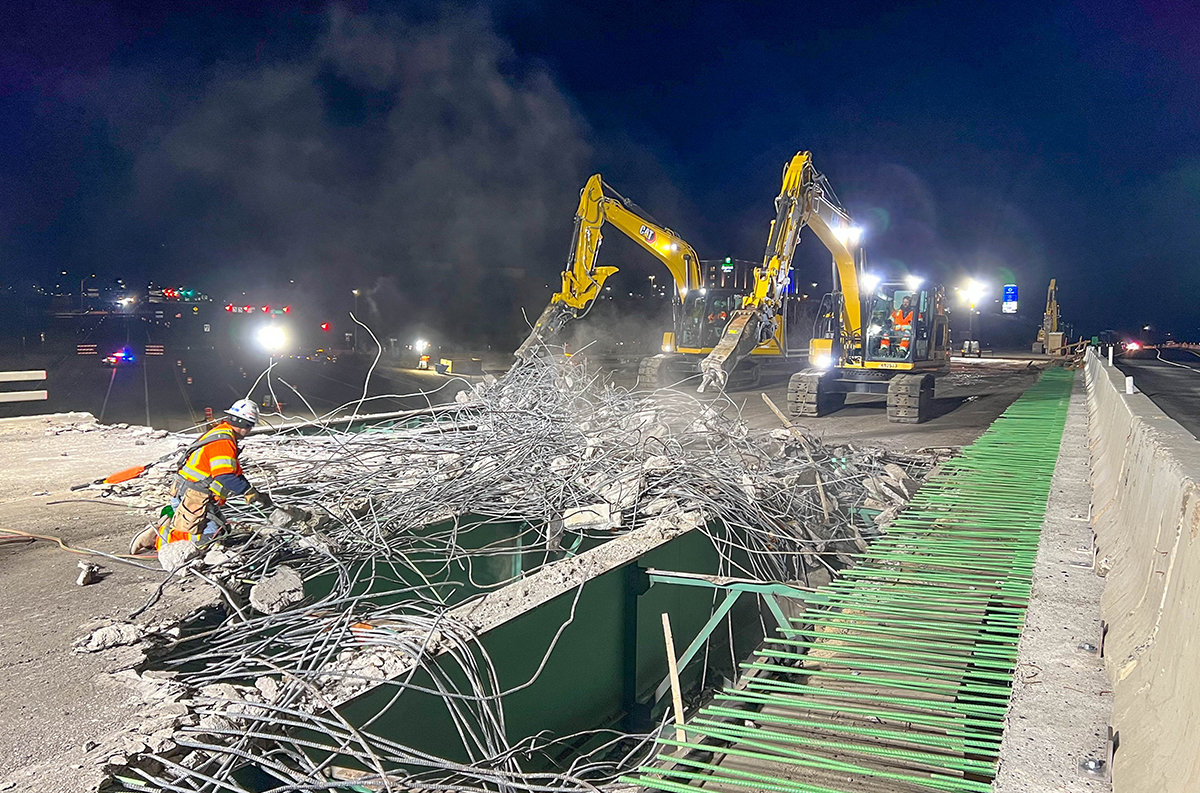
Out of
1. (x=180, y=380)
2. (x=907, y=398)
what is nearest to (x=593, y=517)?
(x=907, y=398)

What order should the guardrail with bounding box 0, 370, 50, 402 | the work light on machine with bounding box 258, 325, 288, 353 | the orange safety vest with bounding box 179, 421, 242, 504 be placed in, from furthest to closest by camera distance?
the work light on machine with bounding box 258, 325, 288, 353
the guardrail with bounding box 0, 370, 50, 402
the orange safety vest with bounding box 179, 421, 242, 504

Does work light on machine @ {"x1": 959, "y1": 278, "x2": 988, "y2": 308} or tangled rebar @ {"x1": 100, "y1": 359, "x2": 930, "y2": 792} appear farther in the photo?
work light on machine @ {"x1": 959, "y1": 278, "x2": 988, "y2": 308}

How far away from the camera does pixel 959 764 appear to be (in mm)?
2748

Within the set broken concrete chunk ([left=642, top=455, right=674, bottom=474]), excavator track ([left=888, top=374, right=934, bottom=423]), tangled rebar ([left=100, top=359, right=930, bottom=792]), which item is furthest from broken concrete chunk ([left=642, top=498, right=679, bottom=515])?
excavator track ([left=888, top=374, right=934, bottom=423])

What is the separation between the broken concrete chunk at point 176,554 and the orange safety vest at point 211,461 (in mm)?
598

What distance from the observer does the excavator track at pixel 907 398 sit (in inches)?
543

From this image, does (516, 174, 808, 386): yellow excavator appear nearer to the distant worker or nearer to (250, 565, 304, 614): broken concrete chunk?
the distant worker

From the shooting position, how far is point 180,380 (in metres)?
22.1

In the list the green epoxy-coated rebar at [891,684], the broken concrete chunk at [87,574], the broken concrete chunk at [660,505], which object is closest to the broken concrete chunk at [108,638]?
the broken concrete chunk at [87,574]

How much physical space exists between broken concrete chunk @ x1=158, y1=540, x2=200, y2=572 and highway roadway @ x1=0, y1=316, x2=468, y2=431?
3.68 metres

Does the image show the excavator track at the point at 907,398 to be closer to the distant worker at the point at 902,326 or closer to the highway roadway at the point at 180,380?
the distant worker at the point at 902,326

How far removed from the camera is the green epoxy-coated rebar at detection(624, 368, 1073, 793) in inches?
112

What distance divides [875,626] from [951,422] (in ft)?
38.6

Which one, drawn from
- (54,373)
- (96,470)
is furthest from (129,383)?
(96,470)
